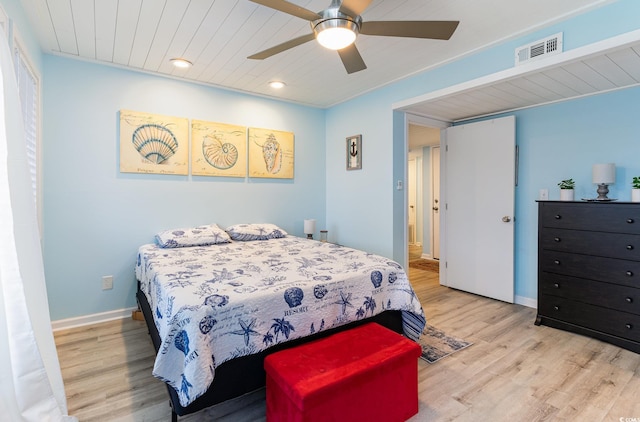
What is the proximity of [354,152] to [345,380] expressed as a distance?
9.68 feet

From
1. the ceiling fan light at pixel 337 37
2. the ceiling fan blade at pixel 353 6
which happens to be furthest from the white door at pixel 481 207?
the ceiling fan blade at pixel 353 6

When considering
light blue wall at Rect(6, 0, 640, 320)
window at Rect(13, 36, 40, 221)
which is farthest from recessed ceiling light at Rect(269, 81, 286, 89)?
window at Rect(13, 36, 40, 221)

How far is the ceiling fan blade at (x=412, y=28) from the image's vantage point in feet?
5.65

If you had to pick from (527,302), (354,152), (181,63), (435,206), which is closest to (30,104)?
(181,63)

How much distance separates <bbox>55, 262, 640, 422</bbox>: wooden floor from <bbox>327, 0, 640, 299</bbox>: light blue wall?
1035 mm

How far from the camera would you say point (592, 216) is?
104 inches

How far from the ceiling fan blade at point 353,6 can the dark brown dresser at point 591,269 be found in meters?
2.42

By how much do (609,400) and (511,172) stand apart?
2.24 metres

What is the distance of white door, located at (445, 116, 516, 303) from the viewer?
3.52 meters

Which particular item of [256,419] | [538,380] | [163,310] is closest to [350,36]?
[163,310]

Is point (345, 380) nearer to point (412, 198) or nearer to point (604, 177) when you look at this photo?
point (604, 177)

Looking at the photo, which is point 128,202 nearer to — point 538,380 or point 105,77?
point 105,77

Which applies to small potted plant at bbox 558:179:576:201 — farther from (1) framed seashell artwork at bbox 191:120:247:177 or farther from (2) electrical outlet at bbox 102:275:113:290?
(2) electrical outlet at bbox 102:275:113:290

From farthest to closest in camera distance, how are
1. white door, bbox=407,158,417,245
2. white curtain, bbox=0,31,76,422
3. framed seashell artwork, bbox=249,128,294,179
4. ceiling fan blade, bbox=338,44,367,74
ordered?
white door, bbox=407,158,417,245 < framed seashell artwork, bbox=249,128,294,179 < ceiling fan blade, bbox=338,44,367,74 < white curtain, bbox=0,31,76,422
